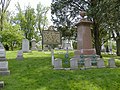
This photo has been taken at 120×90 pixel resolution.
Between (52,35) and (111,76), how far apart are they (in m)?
5.24

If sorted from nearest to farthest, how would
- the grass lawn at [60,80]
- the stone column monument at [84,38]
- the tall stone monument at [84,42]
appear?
the grass lawn at [60,80], the tall stone monument at [84,42], the stone column monument at [84,38]

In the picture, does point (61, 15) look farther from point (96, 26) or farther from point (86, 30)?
point (86, 30)

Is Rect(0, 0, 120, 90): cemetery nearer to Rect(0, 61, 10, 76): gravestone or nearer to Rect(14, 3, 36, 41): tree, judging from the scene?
Rect(0, 61, 10, 76): gravestone

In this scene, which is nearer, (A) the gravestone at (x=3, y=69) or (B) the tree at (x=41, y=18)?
(A) the gravestone at (x=3, y=69)

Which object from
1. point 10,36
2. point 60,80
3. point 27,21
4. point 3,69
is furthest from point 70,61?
point 27,21

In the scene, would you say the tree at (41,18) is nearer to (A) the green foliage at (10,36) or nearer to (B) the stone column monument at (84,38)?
(A) the green foliage at (10,36)

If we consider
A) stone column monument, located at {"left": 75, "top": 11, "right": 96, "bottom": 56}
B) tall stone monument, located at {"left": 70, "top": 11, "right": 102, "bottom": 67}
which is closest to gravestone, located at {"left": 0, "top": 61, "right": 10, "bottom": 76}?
tall stone monument, located at {"left": 70, "top": 11, "right": 102, "bottom": 67}

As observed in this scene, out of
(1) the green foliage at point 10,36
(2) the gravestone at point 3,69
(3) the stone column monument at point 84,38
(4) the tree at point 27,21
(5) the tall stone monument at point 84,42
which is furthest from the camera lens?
(4) the tree at point 27,21

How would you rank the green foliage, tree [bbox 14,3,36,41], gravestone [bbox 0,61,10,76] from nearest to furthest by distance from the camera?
gravestone [bbox 0,61,10,76] < the green foliage < tree [bbox 14,3,36,41]

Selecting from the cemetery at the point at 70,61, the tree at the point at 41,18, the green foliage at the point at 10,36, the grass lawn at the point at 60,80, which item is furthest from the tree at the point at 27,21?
the grass lawn at the point at 60,80

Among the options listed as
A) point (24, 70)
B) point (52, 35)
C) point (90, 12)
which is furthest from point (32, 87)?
point (90, 12)

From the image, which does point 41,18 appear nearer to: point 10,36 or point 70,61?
point 10,36

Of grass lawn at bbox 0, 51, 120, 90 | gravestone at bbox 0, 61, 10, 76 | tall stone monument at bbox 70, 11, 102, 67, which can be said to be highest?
tall stone monument at bbox 70, 11, 102, 67

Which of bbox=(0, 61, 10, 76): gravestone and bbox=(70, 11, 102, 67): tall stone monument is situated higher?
bbox=(70, 11, 102, 67): tall stone monument
